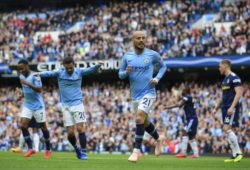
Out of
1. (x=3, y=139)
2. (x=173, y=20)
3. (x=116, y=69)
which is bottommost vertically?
(x=3, y=139)

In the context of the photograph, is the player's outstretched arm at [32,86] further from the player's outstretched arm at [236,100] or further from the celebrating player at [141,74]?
the player's outstretched arm at [236,100]

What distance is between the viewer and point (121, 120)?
109 ft

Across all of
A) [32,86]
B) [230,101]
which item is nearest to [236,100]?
[230,101]

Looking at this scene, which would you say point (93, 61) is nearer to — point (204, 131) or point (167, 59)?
point (167, 59)

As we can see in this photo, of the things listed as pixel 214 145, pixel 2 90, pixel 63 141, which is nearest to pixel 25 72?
pixel 214 145

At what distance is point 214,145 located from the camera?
28.6 meters

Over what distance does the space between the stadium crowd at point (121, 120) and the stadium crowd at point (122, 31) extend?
2029mm

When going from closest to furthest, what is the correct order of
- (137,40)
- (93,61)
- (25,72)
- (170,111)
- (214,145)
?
(137,40) < (25,72) < (214,145) < (170,111) < (93,61)

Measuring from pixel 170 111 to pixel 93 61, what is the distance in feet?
22.8

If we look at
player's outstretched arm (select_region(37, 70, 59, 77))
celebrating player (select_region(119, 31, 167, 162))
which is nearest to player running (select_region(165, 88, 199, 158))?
player's outstretched arm (select_region(37, 70, 59, 77))

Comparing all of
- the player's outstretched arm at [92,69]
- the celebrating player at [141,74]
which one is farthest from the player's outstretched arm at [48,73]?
the celebrating player at [141,74]

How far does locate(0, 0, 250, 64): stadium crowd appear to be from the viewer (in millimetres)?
33938

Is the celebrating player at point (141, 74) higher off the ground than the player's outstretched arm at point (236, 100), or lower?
higher

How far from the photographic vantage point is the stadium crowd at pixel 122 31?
33.9m
